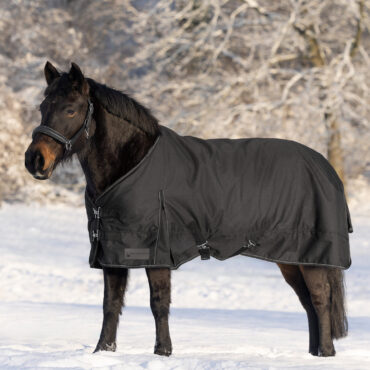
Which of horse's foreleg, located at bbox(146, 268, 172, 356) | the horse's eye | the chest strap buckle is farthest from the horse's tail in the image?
the horse's eye

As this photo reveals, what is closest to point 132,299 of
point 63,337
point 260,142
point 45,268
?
point 45,268

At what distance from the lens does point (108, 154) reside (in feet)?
16.1

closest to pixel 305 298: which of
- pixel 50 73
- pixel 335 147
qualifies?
pixel 50 73

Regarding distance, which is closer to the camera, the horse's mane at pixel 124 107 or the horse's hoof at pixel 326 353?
the horse's mane at pixel 124 107

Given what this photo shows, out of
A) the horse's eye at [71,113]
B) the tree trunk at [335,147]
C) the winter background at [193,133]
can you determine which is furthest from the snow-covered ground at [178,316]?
the tree trunk at [335,147]

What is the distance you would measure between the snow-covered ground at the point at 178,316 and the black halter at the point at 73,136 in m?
1.31

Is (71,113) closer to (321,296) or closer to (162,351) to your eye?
(162,351)

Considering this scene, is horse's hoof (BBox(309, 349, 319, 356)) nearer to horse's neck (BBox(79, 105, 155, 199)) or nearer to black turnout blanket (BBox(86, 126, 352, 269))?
black turnout blanket (BBox(86, 126, 352, 269))

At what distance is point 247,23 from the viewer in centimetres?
1638

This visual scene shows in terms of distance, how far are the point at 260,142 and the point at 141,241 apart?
1.25 m

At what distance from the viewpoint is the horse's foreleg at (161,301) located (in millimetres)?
4828

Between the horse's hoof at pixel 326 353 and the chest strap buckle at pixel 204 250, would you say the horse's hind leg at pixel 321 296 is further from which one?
the chest strap buckle at pixel 204 250

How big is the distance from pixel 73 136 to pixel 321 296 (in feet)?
6.80

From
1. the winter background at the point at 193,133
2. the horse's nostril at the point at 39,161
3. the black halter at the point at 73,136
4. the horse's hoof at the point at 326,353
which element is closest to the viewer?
the horse's nostril at the point at 39,161
